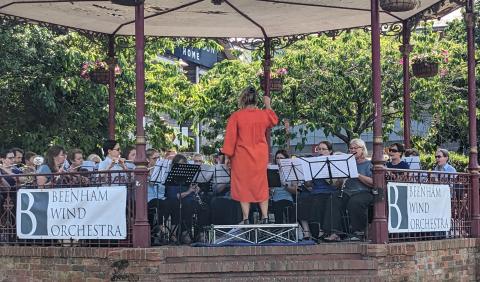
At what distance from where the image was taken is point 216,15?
16.1 m

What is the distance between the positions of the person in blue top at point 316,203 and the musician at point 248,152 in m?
0.76

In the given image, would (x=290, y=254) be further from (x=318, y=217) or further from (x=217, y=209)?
(x=217, y=209)

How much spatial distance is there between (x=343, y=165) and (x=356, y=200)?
0.62m

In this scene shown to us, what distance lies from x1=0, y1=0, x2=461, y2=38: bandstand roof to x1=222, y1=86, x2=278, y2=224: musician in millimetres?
3368

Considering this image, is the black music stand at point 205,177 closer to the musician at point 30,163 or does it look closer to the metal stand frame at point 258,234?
the metal stand frame at point 258,234

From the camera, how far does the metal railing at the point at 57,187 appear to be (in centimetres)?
1162

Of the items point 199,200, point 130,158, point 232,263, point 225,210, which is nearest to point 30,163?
point 130,158

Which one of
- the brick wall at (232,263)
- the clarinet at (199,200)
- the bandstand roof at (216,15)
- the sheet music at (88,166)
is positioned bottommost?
the brick wall at (232,263)

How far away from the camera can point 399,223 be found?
1218 cm

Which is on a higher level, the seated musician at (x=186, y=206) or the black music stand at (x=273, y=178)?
the black music stand at (x=273, y=178)

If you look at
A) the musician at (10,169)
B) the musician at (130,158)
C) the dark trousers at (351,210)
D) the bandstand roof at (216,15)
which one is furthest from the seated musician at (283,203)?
the musician at (10,169)

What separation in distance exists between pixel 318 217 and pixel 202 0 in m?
4.52

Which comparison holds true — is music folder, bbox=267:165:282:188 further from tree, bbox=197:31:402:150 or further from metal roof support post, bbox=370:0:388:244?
tree, bbox=197:31:402:150

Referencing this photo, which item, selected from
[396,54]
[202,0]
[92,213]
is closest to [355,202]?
[92,213]
